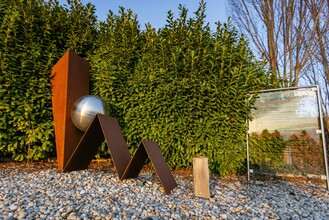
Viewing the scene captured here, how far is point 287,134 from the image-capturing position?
4.66 metres

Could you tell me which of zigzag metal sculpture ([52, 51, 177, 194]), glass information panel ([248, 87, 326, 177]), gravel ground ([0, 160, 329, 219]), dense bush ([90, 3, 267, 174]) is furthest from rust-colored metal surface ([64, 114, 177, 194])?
glass information panel ([248, 87, 326, 177])

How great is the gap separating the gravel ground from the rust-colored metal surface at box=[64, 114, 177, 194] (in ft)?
0.59

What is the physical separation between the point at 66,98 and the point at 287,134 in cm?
488

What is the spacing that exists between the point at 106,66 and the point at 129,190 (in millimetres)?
3145

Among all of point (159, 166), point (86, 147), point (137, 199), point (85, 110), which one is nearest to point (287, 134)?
point (159, 166)

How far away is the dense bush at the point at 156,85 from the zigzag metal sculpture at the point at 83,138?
2.00ft

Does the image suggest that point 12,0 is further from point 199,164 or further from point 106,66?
point 199,164

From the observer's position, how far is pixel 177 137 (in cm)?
482

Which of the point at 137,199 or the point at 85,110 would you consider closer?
the point at 137,199

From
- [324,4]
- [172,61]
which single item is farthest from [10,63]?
[324,4]

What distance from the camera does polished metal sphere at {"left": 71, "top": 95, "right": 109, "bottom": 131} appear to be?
13.7 ft

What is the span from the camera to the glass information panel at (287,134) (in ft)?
14.4

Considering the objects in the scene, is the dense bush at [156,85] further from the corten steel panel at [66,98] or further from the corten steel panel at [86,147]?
the corten steel panel at [86,147]

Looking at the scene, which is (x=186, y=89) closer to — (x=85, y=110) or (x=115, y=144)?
(x=115, y=144)
